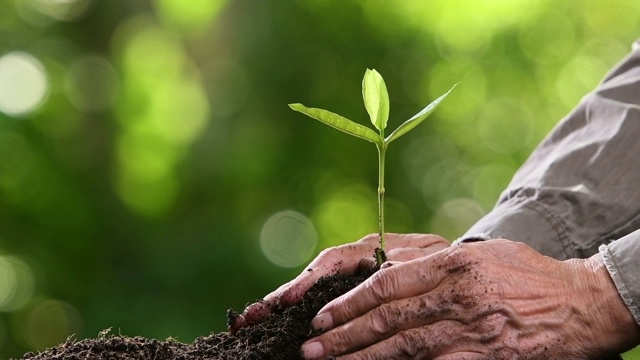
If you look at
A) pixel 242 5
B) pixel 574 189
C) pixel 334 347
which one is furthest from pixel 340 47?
pixel 334 347

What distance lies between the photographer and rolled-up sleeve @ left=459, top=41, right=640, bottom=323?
123 centimetres

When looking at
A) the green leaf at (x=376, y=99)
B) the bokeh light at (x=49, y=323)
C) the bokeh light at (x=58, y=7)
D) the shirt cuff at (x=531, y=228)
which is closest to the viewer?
the green leaf at (x=376, y=99)

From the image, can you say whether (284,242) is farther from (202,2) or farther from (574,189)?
(574,189)

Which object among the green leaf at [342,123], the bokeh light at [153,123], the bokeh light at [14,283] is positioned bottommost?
the green leaf at [342,123]

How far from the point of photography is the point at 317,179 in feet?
10.9

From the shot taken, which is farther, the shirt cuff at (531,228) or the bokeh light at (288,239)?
the bokeh light at (288,239)

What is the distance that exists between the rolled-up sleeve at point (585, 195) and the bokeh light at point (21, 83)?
2400 mm

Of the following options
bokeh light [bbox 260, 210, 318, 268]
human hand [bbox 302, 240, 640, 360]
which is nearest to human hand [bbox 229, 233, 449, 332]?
human hand [bbox 302, 240, 640, 360]

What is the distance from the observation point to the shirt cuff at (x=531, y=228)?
4.00ft

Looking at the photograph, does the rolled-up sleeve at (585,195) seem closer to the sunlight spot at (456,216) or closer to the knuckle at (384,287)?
the knuckle at (384,287)

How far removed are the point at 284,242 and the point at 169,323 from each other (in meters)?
0.54

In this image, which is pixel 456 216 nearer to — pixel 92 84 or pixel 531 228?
pixel 92 84

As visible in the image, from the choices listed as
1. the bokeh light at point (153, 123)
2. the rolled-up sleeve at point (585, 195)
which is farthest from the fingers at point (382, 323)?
the bokeh light at point (153, 123)

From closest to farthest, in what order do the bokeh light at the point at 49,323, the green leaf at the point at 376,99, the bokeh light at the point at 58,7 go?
the green leaf at the point at 376,99, the bokeh light at the point at 49,323, the bokeh light at the point at 58,7
